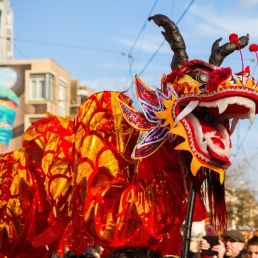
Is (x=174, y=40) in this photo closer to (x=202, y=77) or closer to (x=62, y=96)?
(x=202, y=77)

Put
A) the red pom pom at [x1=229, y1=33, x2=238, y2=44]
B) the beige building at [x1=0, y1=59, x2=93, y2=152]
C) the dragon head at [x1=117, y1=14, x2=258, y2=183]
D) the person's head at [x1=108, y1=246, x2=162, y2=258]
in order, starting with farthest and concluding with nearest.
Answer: the beige building at [x1=0, y1=59, x2=93, y2=152] → the red pom pom at [x1=229, y1=33, x2=238, y2=44] → the dragon head at [x1=117, y1=14, x2=258, y2=183] → the person's head at [x1=108, y1=246, x2=162, y2=258]

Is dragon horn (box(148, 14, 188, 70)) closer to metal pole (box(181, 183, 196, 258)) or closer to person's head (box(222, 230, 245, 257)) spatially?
metal pole (box(181, 183, 196, 258))

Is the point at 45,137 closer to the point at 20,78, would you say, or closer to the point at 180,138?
the point at 180,138

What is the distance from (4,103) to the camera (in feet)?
91.4

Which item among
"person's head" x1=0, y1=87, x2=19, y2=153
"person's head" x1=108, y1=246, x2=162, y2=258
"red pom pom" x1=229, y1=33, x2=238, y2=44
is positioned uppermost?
"person's head" x1=0, y1=87, x2=19, y2=153

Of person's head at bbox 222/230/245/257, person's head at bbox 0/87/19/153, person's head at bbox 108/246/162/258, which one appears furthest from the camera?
person's head at bbox 0/87/19/153

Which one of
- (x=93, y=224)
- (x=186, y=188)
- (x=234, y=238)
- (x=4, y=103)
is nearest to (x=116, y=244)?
(x=93, y=224)

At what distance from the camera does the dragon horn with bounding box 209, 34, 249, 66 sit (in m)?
5.65

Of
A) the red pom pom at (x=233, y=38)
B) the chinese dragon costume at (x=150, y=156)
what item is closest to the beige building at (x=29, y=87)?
the chinese dragon costume at (x=150, y=156)

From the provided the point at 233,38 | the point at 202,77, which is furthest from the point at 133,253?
the point at 233,38

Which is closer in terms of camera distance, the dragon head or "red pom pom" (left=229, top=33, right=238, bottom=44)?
the dragon head

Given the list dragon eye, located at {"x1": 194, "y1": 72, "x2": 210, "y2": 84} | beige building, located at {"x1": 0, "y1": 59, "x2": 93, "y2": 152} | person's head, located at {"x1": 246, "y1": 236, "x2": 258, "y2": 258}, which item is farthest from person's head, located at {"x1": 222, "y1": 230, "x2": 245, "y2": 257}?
beige building, located at {"x1": 0, "y1": 59, "x2": 93, "y2": 152}

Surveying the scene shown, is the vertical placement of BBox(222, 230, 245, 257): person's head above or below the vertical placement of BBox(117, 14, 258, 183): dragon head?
below

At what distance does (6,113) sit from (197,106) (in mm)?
22692
